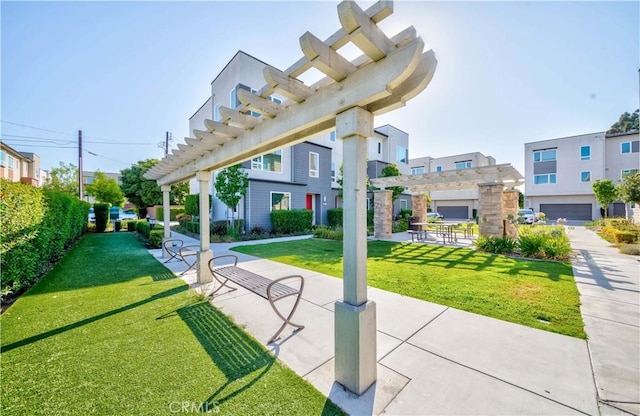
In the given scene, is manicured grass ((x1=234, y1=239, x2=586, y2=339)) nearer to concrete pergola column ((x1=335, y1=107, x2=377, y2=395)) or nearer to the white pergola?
concrete pergola column ((x1=335, y1=107, x2=377, y2=395))

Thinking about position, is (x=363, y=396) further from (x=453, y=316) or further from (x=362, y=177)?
(x=453, y=316)

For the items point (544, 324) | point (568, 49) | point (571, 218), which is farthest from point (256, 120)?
point (571, 218)

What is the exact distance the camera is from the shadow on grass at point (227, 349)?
2.47 meters

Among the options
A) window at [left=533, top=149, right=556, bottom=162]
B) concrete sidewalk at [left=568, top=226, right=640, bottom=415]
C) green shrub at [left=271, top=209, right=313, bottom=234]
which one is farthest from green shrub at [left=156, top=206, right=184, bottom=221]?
window at [left=533, top=149, right=556, bottom=162]

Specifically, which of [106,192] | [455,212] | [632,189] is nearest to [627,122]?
[455,212]

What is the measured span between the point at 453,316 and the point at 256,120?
169 inches

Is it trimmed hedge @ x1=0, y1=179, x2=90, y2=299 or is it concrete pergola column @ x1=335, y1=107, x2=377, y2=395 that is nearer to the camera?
concrete pergola column @ x1=335, y1=107, x2=377, y2=395

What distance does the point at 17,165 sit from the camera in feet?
74.7

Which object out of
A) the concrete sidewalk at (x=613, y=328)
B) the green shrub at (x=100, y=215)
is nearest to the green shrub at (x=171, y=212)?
the green shrub at (x=100, y=215)

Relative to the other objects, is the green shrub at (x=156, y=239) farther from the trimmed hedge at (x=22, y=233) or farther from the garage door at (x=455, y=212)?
the garage door at (x=455, y=212)

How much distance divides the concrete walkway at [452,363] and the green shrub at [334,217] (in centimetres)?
1336

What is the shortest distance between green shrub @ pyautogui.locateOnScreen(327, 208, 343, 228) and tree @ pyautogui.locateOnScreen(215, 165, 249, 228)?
7.25m

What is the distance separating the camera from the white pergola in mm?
1933

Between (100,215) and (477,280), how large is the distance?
22.4 meters
